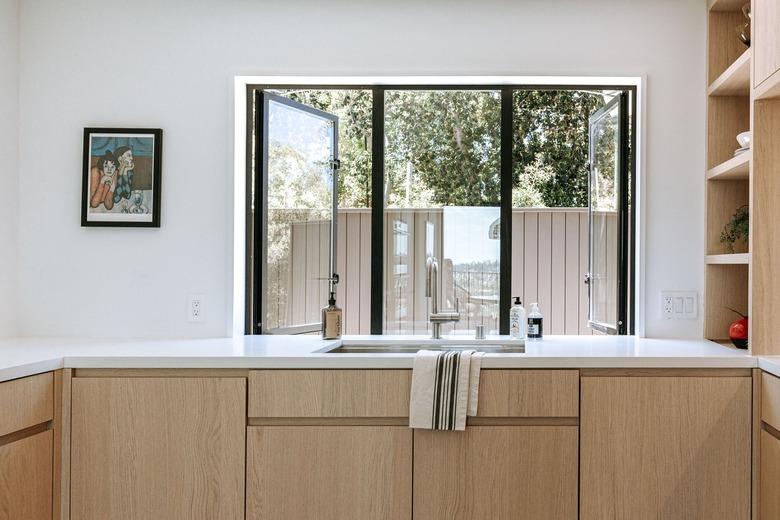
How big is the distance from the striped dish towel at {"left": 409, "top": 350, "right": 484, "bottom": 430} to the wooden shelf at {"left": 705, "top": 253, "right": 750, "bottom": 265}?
1002 millimetres

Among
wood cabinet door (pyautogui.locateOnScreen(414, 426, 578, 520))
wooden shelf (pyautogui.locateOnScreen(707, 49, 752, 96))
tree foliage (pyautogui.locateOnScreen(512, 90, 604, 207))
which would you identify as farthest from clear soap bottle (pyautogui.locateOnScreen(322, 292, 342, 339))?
tree foliage (pyautogui.locateOnScreen(512, 90, 604, 207))

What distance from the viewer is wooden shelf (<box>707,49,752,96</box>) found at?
216cm

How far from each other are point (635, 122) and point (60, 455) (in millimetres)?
2489

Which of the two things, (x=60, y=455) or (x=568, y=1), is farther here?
(x=568, y=1)

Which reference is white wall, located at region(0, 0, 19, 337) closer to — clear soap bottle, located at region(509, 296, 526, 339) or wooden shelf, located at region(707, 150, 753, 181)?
clear soap bottle, located at region(509, 296, 526, 339)

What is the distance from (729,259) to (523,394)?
0.96 metres

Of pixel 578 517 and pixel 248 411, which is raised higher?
pixel 248 411

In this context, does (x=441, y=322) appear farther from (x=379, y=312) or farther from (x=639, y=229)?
(x=639, y=229)

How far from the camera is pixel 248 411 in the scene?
77.9 inches

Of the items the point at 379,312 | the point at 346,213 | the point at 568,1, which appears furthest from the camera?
the point at 346,213

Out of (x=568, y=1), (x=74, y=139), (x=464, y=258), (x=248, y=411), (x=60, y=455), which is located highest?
(x=568, y=1)

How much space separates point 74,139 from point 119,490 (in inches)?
55.2

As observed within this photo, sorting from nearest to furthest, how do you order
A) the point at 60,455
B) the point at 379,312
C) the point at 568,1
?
the point at 60,455
the point at 568,1
the point at 379,312

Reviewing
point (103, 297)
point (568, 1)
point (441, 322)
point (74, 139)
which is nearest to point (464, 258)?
point (441, 322)
